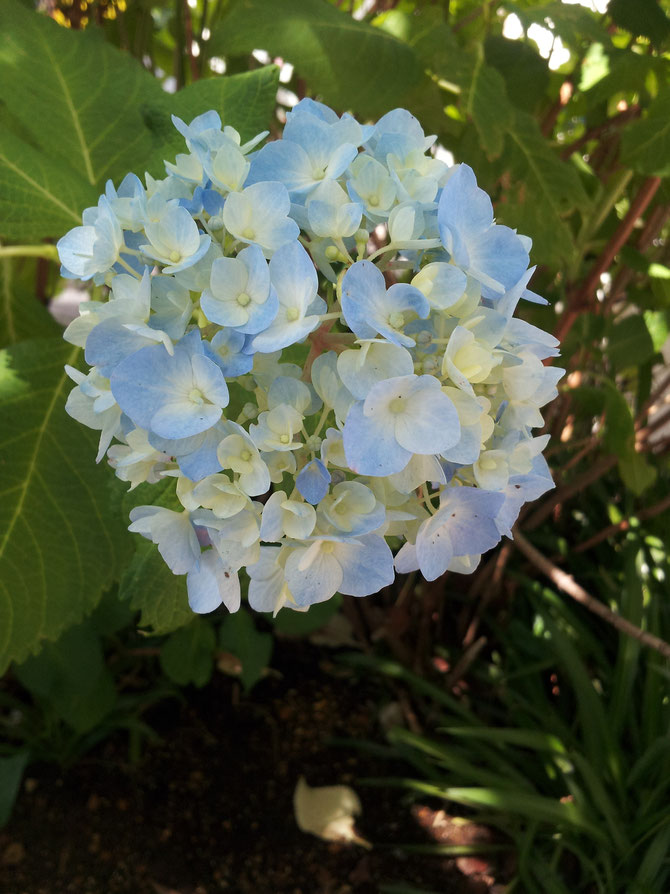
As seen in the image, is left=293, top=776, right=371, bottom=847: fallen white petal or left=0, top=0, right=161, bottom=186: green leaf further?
left=293, top=776, right=371, bottom=847: fallen white petal

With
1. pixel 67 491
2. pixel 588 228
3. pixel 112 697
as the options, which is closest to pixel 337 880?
pixel 112 697

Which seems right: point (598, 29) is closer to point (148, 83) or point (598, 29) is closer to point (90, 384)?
point (148, 83)

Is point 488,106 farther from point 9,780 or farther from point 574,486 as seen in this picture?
point 9,780

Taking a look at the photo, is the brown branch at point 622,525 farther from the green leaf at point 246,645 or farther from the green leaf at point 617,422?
the green leaf at point 246,645

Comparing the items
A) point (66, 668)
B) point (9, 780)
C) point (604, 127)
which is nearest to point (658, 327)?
point (604, 127)

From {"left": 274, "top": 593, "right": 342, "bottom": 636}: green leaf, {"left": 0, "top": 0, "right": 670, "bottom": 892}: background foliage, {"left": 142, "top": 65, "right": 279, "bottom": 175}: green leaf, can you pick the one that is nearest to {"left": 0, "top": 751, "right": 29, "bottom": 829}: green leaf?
{"left": 0, "top": 0, "right": 670, "bottom": 892}: background foliage

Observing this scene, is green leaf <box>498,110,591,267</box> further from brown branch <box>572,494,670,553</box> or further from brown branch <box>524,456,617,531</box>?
brown branch <box>572,494,670,553</box>
